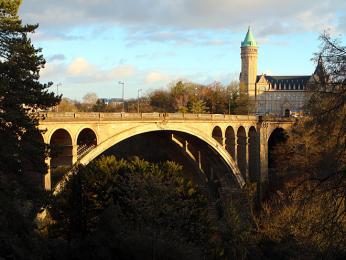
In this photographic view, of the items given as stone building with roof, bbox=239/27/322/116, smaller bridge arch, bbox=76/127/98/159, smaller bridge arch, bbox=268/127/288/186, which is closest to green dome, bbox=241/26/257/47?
stone building with roof, bbox=239/27/322/116

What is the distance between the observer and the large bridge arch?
93.0 ft

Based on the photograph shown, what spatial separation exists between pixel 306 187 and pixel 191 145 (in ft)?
100

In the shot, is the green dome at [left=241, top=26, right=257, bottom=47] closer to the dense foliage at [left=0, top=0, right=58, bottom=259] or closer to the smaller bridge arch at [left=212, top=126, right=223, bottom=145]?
the smaller bridge arch at [left=212, top=126, right=223, bottom=145]

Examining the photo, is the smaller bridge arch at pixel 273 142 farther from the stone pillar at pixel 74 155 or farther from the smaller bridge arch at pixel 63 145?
the stone pillar at pixel 74 155

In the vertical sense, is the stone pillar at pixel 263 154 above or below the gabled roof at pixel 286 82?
below

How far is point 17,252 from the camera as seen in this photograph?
1254cm

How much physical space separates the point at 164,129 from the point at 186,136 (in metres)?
6.12

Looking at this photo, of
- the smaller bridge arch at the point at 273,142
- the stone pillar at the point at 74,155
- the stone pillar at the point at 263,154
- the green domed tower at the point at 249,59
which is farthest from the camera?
the green domed tower at the point at 249,59

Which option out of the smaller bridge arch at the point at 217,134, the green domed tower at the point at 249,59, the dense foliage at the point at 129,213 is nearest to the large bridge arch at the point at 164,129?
the smaller bridge arch at the point at 217,134

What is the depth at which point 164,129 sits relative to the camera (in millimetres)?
37469

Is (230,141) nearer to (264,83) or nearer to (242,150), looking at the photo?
(242,150)

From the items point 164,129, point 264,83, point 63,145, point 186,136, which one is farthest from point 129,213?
point 264,83

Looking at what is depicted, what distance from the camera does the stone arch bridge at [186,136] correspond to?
85.7ft

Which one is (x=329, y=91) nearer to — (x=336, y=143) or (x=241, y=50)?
(x=336, y=143)
